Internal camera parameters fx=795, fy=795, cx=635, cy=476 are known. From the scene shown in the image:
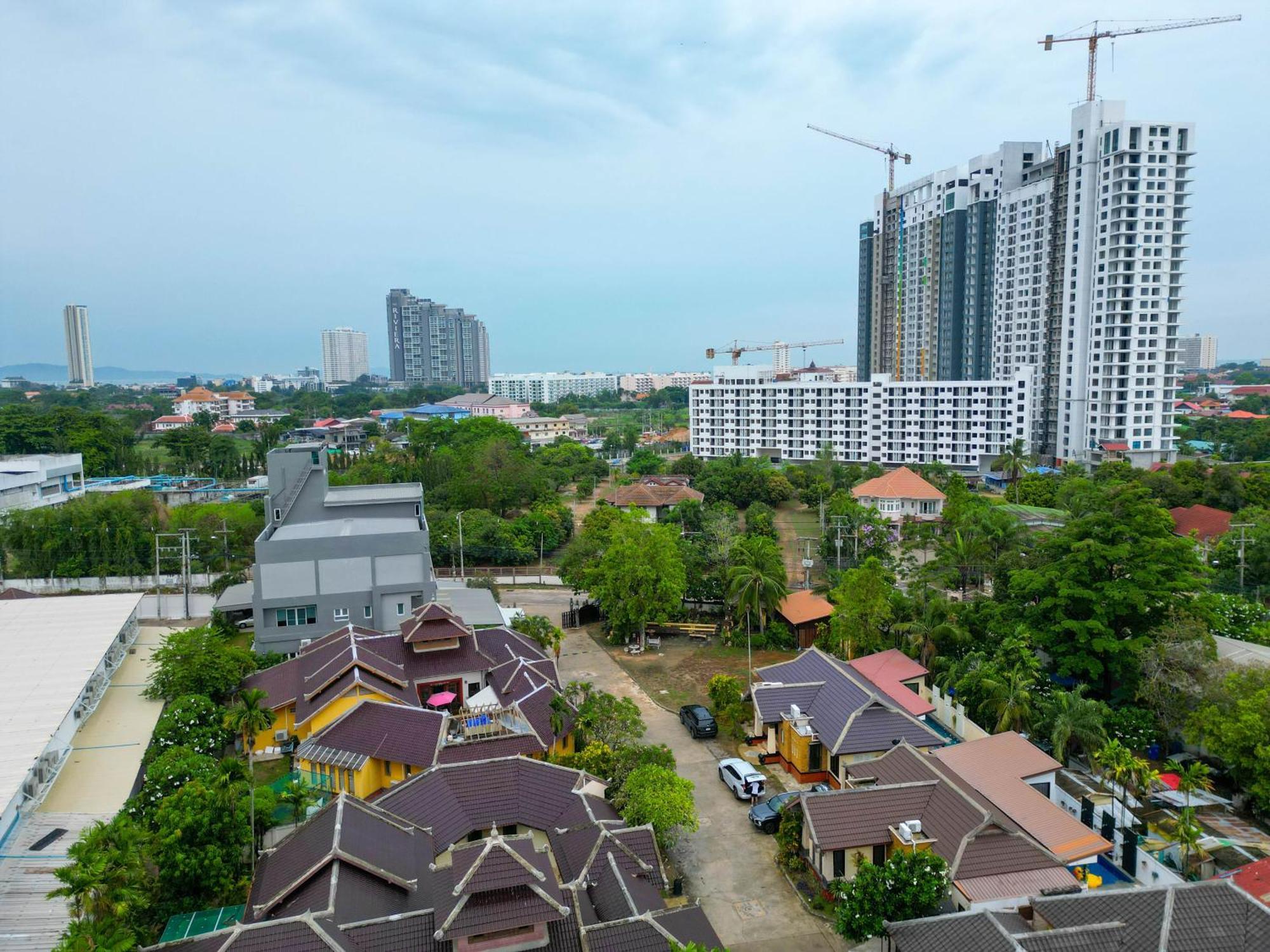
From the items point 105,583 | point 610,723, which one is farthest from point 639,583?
point 105,583

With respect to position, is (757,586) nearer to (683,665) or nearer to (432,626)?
(683,665)

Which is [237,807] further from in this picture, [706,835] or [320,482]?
[320,482]

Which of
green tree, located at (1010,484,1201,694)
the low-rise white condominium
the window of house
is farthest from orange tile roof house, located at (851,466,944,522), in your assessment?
the window of house

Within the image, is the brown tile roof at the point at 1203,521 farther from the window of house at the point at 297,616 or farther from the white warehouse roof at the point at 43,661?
the white warehouse roof at the point at 43,661

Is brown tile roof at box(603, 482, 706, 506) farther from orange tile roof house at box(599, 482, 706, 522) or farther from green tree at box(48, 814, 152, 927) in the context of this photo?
green tree at box(48, 814, 152, 927)

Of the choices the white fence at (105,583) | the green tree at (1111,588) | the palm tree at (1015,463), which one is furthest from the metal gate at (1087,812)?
the palm tree at (1015,463)

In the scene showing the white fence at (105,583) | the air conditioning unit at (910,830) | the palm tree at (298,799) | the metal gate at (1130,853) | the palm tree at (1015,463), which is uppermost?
the palm tree at (1015,463)

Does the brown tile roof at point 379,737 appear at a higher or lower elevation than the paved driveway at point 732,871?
higher
